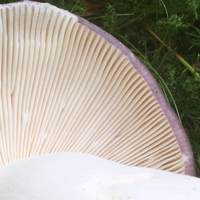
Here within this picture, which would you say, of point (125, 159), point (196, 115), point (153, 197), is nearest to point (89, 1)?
point (196, 115)

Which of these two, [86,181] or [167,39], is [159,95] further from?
[167,39]

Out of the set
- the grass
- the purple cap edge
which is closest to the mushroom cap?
the purple cap edge

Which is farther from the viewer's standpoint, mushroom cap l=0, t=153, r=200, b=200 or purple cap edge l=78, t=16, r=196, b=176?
purple cap edge l=78, t=16, r=196, b=176

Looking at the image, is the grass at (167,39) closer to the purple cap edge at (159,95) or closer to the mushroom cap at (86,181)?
the purple cap edge at (159,95)

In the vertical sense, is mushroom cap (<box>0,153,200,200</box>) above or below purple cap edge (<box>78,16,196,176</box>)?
below

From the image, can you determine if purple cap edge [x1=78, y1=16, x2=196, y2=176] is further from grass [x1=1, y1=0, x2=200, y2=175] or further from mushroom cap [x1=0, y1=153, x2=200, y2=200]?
grass [x1=1, y1=0, x2=200, y2=175]

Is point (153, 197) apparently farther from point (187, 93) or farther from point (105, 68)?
point (187, 93)

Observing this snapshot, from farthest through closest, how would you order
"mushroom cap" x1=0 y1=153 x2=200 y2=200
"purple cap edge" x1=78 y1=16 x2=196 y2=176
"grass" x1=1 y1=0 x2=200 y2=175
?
"grass" x1=1 y1=0 x2=200 y2=175
"purple cap edge" x1=78 y1=16 x2=196 y2=176
"mushroom cap" x1=0 y1=153 x2=200 y2=200
